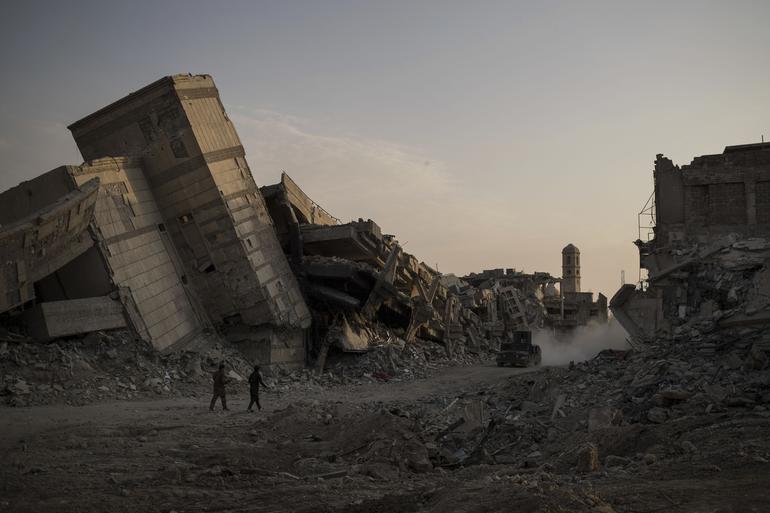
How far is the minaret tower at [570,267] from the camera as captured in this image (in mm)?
71125

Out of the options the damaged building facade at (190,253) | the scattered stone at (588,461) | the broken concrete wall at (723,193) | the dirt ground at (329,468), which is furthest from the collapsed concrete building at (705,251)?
the damaged building facade at (190,253)

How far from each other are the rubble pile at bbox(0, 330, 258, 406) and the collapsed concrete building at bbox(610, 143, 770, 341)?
11.1 metres

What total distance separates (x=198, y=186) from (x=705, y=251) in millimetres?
14148

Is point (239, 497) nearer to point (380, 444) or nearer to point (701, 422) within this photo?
point (380, 444)

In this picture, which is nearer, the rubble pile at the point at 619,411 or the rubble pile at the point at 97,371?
the rubble pile at the point at 619,411

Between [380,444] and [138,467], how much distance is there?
3296 mm

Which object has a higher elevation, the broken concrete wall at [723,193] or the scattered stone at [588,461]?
A: the scattered stone at [588,461]

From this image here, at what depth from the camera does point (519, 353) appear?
85.6 ft

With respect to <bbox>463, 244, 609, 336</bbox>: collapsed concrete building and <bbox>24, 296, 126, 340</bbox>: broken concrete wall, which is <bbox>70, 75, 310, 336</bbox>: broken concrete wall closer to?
<bbox>24, 296, 126, 340</bbox>: broken concrete wall

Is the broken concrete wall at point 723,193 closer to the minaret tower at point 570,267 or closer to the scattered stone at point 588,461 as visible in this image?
the scattered stone at point 588,461

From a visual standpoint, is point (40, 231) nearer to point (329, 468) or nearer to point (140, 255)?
point (140, 255)

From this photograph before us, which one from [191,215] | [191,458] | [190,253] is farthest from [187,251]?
[191,458]

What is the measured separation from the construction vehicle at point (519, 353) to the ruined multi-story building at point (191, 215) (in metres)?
8.12

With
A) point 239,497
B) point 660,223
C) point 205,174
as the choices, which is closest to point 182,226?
point 205,174
